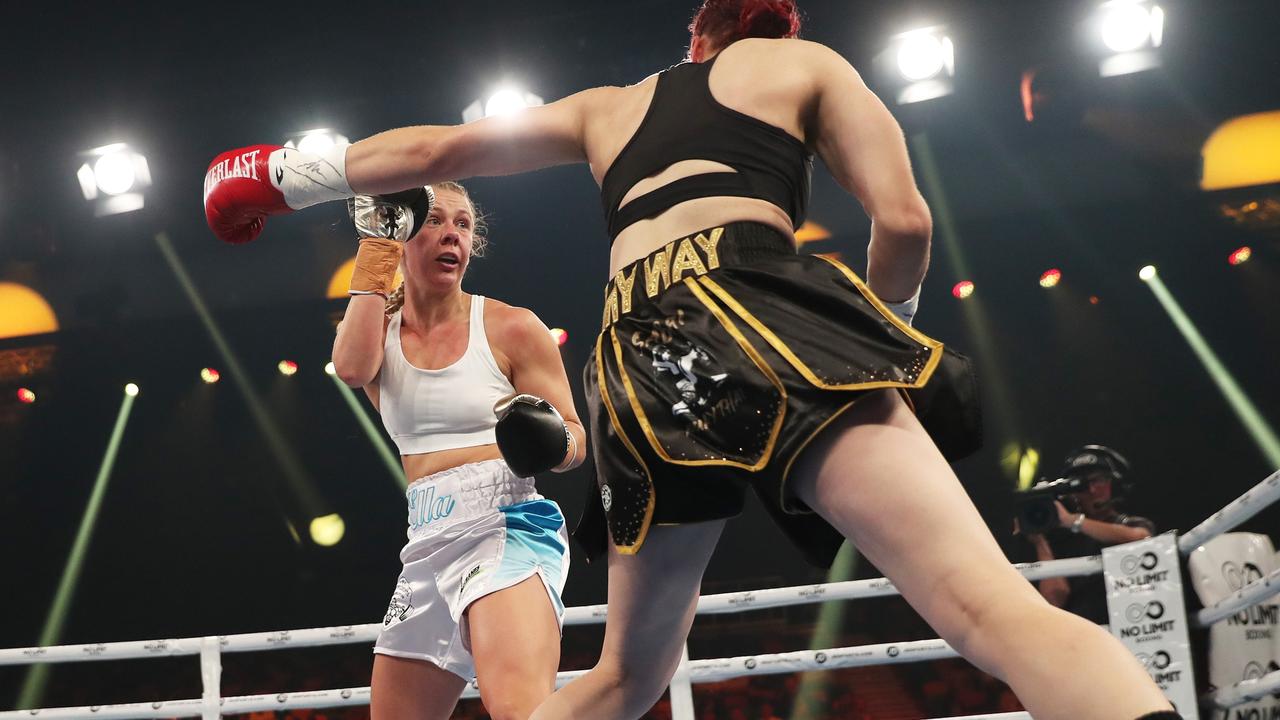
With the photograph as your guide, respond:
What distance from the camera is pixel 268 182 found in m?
1.57

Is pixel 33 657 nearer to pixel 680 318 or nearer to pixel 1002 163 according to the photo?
pixel 680 318

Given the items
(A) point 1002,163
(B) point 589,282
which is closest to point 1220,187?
(A) point 1002,163

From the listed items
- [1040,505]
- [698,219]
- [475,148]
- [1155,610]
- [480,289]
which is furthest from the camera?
[480,289]

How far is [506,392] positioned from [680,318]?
1076mm

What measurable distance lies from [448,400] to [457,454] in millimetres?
110

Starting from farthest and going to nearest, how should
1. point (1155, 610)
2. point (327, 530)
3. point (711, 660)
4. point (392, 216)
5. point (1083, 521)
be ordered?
point (327, 530)
point (1083, 521)
point (711, 660)
point (1155, 610)
point (392, 216)

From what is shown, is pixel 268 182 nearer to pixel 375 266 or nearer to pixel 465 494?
pixel 375 266

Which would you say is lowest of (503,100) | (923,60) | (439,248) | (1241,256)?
(439,248)

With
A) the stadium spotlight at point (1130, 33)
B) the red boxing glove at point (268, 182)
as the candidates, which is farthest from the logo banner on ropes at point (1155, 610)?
the stadium spotlight at point (1130, 33)

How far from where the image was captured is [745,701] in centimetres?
684

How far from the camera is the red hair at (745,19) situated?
151 cm

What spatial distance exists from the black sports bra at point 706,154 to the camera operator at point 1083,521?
2.84 meters

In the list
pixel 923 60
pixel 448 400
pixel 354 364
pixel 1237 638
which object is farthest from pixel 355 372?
pixel 923 60

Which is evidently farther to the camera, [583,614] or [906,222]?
[583,614]
